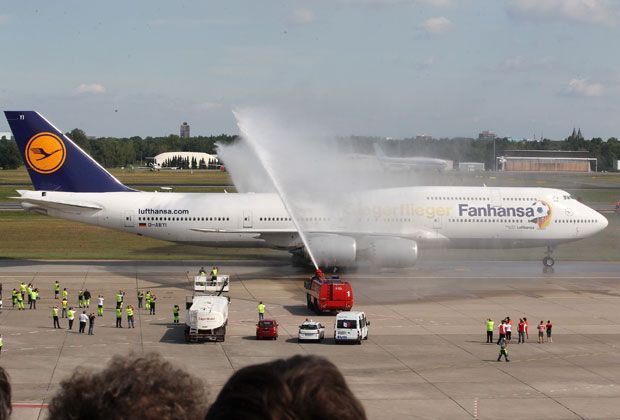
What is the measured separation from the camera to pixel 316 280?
41.3m

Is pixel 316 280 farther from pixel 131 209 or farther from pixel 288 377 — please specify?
pixel 288 377

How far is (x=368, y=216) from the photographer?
2188 inches

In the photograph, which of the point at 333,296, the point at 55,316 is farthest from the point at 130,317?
the point at 333,296

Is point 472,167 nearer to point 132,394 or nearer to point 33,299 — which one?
point 33,299

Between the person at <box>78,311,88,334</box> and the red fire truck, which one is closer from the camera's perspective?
the person at <box>78,311,88,334</box>

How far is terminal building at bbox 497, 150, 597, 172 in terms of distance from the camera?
170000 mm

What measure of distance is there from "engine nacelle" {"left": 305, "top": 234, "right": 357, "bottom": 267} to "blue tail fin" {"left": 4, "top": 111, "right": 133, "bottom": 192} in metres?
14.4

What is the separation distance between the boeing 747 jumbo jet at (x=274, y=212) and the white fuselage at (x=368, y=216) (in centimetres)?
6

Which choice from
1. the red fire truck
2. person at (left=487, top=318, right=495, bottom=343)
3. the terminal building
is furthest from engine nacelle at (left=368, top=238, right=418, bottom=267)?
the terminal building

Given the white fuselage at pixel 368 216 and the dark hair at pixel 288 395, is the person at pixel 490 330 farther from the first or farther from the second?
the dark hair at pixel 288 395

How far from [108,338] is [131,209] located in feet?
72.5

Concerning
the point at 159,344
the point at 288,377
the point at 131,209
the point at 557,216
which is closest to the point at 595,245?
the point at 557,216

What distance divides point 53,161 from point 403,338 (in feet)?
100

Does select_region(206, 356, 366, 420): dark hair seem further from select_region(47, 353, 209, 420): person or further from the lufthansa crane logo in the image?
the lufthansa crane logo
